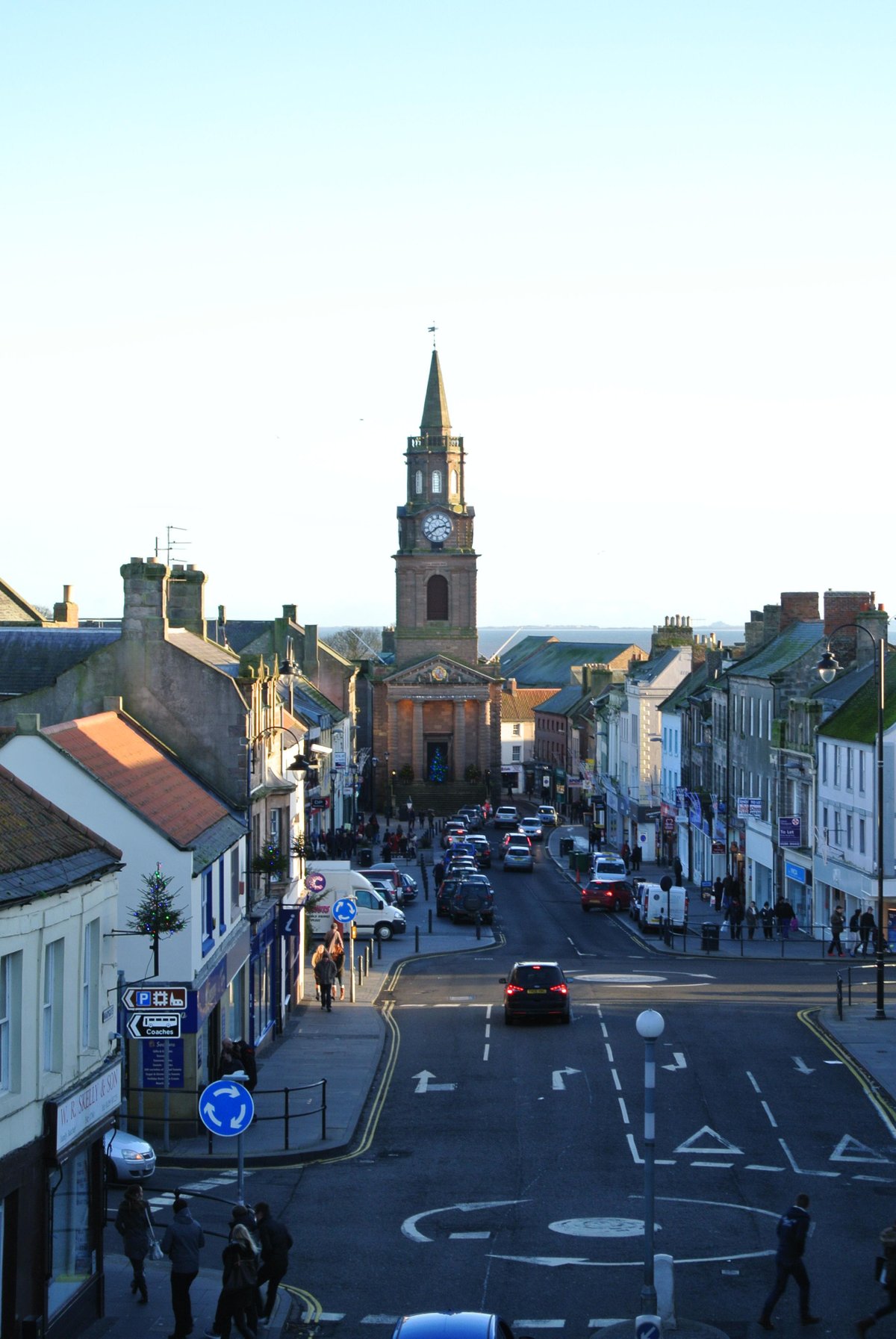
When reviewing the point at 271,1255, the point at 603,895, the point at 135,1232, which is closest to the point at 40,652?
the point at 603,895

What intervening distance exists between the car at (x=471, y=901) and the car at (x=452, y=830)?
28.4 m

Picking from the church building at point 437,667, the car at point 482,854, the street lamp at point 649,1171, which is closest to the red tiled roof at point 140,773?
the street lamp at point 649,1171

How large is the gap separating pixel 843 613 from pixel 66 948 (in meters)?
47.8

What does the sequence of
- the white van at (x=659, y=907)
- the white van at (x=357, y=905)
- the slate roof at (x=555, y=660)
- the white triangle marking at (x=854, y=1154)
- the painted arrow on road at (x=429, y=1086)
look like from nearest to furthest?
the white triangle marking at (x=854, y=1154), the painted arrow on road at (x=429, y=1086), the white van at (x=357, y=905), the white van at (x=659, y=907), the slate roof at (x=555, y=660)

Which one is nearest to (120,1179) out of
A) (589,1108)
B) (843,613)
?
(589,1108)

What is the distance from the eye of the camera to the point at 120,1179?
25312 millimetres

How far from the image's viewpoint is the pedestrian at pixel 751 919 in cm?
5738

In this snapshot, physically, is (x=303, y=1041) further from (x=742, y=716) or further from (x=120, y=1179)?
(x=742, y=716)

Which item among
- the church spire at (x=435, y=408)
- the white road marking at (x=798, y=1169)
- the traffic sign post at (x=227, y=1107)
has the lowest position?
the white road marking at (x=798, y=1169)

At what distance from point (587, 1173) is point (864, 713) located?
32444 millimetres

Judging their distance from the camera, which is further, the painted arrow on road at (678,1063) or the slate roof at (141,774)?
the painted arrow on road at (678,1063)

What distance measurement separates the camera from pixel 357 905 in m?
56.3

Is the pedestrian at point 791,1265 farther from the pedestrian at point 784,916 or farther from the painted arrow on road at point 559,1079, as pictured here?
the pedestrian at point 784,916

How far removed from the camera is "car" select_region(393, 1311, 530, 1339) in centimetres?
1498
